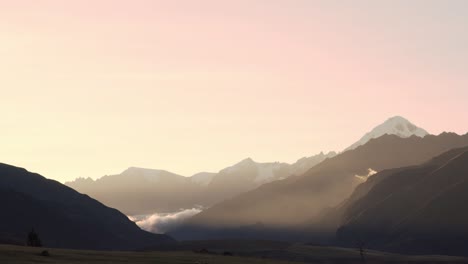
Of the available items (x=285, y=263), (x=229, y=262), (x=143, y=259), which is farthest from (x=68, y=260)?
(x=285, y=263)

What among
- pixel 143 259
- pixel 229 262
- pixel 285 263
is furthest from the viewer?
pixel 285 263

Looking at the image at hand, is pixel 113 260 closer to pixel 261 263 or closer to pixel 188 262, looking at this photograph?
pixel 188 262

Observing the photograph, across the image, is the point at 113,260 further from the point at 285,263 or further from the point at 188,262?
the point at 285,263

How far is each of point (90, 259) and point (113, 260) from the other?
5.04 m

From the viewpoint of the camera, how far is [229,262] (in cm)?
15038

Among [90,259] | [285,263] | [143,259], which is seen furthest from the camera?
[285,263]

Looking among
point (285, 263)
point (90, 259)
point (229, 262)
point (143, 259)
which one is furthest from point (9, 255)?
point (285, 263)

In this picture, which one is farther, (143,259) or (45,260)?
(143,259)

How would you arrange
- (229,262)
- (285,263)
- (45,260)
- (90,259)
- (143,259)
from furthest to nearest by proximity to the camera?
(285,263) < (229,262) < (143,259) < (90,259) < (45,260)

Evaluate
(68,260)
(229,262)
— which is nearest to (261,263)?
(229,262)

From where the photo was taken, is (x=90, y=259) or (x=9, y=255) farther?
(x=90, y=259)

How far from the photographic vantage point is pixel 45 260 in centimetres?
11250

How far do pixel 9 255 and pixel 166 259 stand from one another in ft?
114

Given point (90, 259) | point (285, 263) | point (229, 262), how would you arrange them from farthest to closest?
point (285, 263), point (229, 262), point (90, 259)
